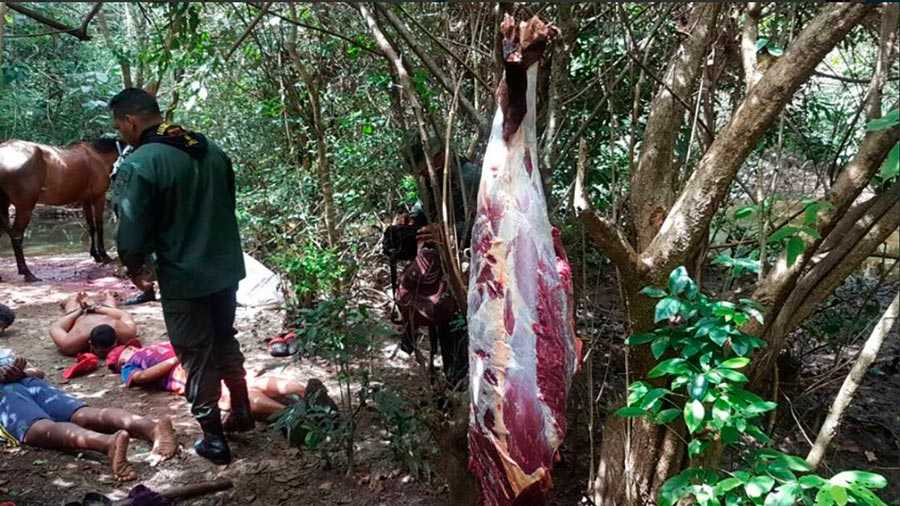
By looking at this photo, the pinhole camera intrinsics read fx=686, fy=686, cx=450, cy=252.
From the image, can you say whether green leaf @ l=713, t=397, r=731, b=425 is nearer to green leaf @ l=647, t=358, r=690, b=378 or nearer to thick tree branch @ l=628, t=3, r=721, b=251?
green leaf @ l=647, t=358, r=690, b=378

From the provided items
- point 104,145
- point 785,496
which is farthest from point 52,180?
point 785,496

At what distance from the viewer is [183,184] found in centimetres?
321

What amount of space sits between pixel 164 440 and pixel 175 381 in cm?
86

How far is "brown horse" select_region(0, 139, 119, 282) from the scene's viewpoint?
23.8 ft

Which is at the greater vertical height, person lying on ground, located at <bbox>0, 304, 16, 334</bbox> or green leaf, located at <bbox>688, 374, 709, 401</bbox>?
green leaf, located at <bbox>688, 374, 709, 401</bbox>

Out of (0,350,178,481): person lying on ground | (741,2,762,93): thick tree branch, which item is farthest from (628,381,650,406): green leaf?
(0,350,178,481): person lying on ground

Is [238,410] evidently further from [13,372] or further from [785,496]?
→ [785,496]

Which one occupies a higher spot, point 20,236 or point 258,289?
point 20,236

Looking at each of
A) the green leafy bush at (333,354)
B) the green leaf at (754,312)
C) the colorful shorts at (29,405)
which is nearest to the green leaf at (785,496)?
the green leaf at (754,312)

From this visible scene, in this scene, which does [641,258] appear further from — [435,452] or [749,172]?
[749,172]

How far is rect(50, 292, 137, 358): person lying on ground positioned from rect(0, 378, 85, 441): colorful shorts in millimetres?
905

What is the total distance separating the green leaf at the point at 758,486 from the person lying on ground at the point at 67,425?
2947 mm

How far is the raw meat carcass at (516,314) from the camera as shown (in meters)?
1.63

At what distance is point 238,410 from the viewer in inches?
146
